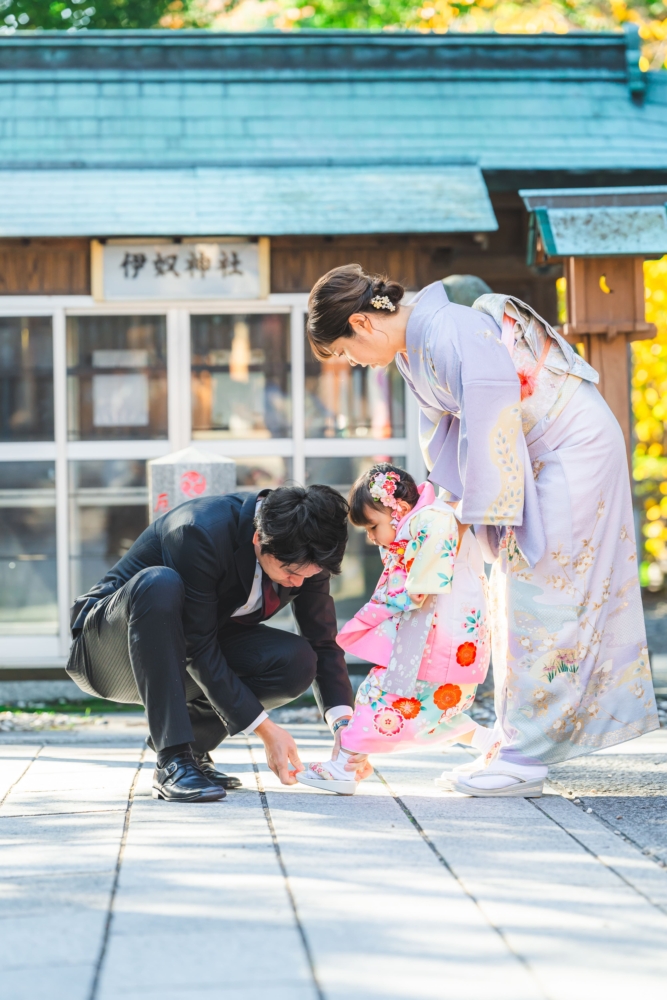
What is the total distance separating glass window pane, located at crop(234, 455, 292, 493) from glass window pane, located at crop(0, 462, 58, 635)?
1087 millimetres

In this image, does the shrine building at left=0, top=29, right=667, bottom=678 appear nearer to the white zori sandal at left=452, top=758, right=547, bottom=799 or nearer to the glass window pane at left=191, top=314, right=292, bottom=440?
the glass window pane at left=191, top=314, right=292, bottom=440

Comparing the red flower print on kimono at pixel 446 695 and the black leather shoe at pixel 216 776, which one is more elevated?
the red flower print on kimono at pixel 446 695

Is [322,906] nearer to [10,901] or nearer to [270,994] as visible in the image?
[270,994]

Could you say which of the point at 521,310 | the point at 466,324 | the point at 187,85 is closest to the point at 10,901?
the point at 466,324

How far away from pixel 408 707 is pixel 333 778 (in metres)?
0.31

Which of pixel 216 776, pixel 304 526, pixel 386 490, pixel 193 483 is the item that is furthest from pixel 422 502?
pixel 193 483

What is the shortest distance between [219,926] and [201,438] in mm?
4372

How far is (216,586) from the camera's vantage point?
3250 mm

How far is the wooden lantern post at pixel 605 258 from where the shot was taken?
5.04 meters

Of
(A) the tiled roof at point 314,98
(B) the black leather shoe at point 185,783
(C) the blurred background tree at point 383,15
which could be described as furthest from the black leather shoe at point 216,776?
(C) the blurred background tree at point 383,15

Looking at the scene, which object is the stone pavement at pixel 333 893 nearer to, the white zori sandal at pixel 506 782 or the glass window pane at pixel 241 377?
the white zori sandal at pixel 506 782

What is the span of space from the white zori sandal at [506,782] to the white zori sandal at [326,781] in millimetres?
335

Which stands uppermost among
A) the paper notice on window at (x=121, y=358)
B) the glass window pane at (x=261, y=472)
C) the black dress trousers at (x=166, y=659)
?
the paper notice on window at (x=121, y=358)

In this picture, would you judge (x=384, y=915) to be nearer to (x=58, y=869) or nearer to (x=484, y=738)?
(x=58, y=869)
